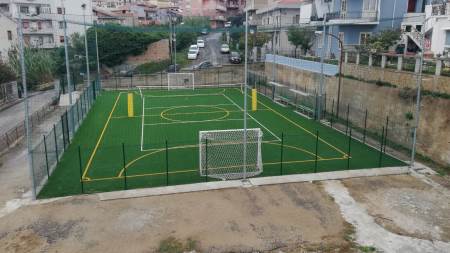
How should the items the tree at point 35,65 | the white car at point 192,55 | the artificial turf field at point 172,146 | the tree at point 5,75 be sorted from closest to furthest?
the artificial turf field at point 172,146 < the tree at point 5,75 < the tree at point 35,65 < the white car at point 192,55

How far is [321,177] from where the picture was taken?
1764 cm

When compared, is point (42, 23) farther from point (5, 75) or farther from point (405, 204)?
point (405, 204)

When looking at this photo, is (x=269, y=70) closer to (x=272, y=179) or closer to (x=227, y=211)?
(x=272, y=179)

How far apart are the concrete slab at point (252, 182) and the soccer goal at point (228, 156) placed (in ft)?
2.11

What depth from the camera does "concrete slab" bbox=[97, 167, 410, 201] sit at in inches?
621

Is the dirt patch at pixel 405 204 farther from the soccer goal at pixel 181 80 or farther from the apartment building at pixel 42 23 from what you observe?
the apartment building at pixel 42 23

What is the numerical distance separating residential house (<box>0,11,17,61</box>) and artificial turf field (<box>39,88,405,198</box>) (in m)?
21.2

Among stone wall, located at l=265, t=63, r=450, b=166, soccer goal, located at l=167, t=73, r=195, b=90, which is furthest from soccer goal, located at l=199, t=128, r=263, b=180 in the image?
soccer goal, located at l=167, t=73, r=195, b=90

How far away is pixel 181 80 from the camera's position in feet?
149

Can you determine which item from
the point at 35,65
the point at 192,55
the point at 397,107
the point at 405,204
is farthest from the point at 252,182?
the point at 192,55

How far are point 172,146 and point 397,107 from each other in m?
12.5

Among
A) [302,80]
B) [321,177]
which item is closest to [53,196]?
[321,177]

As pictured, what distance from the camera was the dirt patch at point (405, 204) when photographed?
44.2 feet

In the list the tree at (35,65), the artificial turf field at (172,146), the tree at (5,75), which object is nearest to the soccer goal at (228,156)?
the artificial turf field at (172,146)
